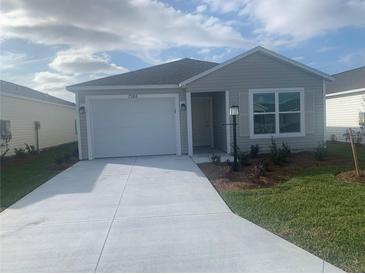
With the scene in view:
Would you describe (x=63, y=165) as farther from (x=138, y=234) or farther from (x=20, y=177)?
(x=138, y=234)

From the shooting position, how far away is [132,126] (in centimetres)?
1313

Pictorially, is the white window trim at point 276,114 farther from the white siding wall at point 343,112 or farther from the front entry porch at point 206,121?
the white siding wall at point 343,112

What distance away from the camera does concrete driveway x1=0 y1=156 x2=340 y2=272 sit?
3771mm

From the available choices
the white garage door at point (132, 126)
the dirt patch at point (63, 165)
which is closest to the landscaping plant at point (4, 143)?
the dirt patch at point (63, 165)

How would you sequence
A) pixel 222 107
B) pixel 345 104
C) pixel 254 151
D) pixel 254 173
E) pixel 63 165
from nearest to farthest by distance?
pixel 254 173 < pixel 63 165 < pixel 254 151 < pixel 222 107 < pixel 345 104

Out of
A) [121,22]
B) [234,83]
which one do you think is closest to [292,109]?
[234,83]

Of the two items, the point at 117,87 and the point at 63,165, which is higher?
the point at 117,87

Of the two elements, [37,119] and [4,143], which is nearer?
[4,143]

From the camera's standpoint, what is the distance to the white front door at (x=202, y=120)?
633 inches

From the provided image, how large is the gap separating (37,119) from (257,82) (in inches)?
508

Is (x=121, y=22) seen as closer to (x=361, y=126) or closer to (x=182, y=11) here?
(x=182, y=11)

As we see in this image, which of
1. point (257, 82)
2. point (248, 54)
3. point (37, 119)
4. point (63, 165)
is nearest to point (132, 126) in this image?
point (63, 165)

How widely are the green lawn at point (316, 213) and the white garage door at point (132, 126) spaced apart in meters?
6.42

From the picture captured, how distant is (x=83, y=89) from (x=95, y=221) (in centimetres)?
811
